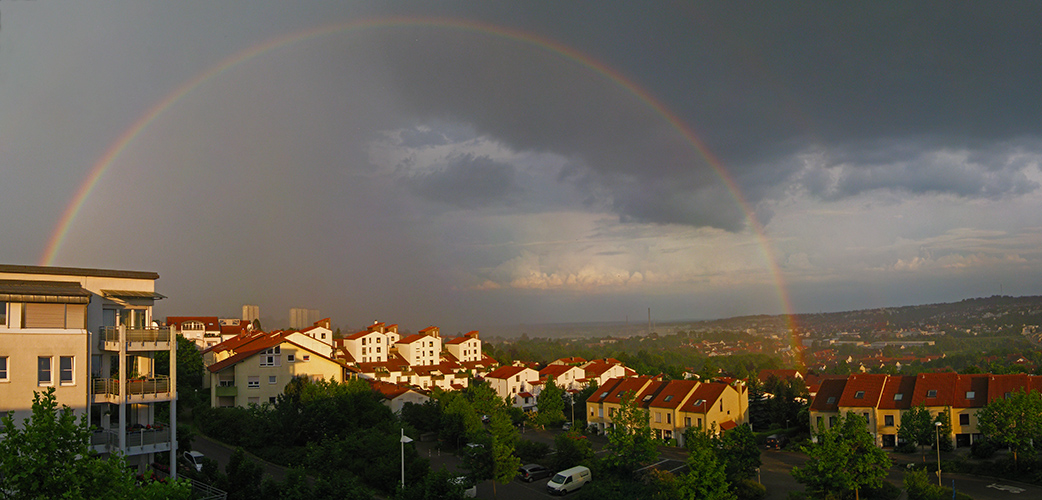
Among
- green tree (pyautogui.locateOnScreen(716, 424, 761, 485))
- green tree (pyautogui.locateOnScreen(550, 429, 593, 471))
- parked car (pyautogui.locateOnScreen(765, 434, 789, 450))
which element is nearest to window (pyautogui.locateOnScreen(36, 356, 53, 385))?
green tree (pyautogui.locateOnScreen(550, 429, 593, 471))

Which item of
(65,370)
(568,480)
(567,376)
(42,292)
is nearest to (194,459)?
(65,370)

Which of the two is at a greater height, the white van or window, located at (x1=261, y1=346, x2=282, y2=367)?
window, located at (x1=261, y1=346, x2=282, y2=367)

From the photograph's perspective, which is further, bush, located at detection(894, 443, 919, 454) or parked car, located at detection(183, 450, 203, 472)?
bush, located at detection(894, 443, 919, 454)

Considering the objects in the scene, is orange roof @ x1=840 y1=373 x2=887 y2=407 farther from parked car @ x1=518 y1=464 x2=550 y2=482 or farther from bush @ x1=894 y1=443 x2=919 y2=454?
parked car @ x1=518 y1=464 x2=550 y2=482

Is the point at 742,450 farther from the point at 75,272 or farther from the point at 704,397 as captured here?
the point at 75,272

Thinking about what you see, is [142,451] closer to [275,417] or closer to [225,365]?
[275,417]

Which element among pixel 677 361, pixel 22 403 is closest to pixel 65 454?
pixel 22 403

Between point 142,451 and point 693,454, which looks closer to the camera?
point 142,451
